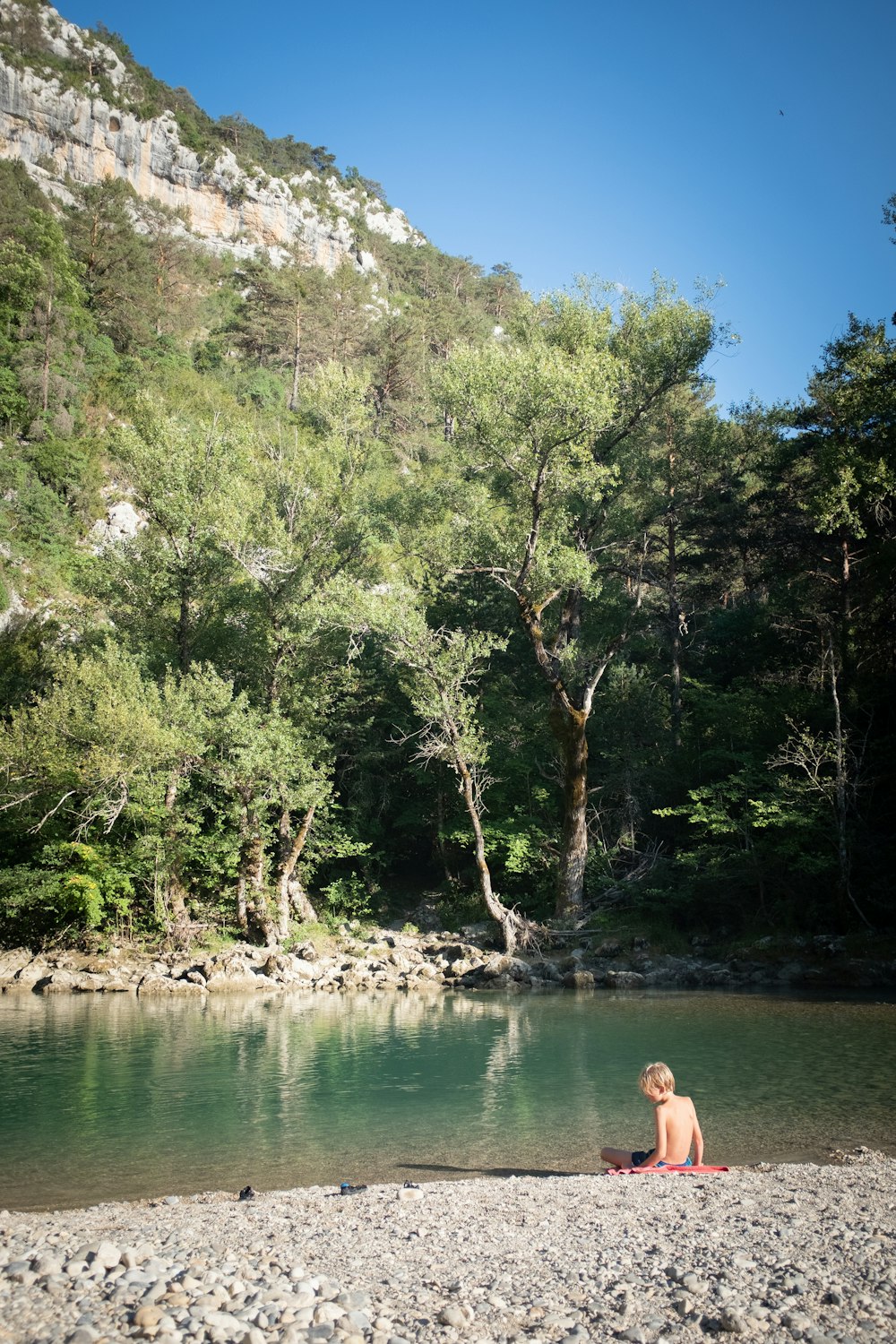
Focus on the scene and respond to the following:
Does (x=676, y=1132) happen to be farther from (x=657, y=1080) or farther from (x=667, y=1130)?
(x=657, y=1080)

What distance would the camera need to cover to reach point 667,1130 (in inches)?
293

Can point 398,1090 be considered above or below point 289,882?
below

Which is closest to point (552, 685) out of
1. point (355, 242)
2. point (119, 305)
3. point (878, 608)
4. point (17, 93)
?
point (878, 608)

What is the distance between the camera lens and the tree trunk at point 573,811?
79.9ft

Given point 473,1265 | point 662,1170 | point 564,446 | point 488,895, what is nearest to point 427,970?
point 488,895

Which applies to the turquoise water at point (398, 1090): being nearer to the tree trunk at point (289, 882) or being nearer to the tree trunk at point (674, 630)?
the tree trunk at point (289, 882)

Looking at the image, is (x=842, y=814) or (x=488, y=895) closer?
(x=842, y=814)

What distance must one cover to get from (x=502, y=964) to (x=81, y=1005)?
9873 mm

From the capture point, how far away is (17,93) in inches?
3164

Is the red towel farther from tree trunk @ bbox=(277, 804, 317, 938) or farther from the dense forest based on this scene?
tree trunk @ bbox=(277, 804, 317, 938)

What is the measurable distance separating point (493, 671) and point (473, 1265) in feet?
86.6

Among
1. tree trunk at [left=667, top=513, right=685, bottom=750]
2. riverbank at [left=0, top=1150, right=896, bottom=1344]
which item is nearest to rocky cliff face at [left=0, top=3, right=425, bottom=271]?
tree trunk at [left=667, top=513, right=685, bottom=750]

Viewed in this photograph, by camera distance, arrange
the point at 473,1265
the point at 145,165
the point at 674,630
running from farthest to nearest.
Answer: the point at 145,165, the point at 674,630, the point at 473,1265

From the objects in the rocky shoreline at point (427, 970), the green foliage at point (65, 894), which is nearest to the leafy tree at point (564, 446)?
the rocky shoreline at point (427, 970)
